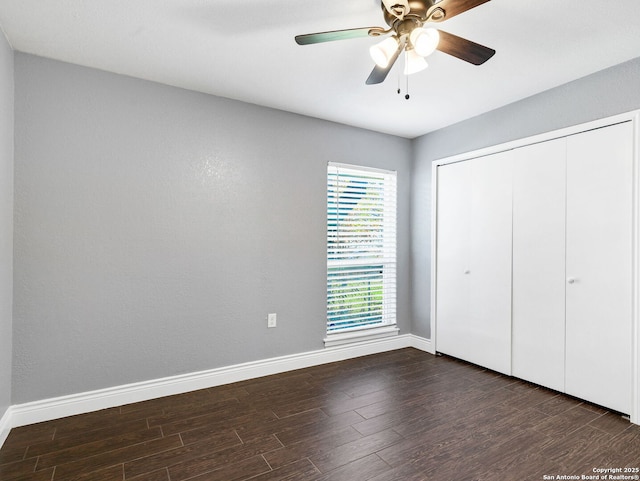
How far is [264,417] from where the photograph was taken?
2.48 metres

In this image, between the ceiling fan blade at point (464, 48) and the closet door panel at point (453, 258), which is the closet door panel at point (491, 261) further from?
the ceiling fan blade at point (464, 48)

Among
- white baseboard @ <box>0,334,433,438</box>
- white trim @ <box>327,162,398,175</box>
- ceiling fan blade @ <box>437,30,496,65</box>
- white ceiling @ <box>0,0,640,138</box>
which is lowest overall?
white baseboard @ <box>0,334,433,438</box>

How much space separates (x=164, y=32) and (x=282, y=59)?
74 cm

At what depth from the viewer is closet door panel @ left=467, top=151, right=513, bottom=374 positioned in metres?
3.21

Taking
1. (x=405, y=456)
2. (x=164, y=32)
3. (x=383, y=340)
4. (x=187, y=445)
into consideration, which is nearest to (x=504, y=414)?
(x=405, y=456)

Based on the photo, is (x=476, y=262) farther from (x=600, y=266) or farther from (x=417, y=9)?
(x=417, y=9)

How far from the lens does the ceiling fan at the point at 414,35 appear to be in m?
1.61

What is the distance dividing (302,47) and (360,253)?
85.8 inches


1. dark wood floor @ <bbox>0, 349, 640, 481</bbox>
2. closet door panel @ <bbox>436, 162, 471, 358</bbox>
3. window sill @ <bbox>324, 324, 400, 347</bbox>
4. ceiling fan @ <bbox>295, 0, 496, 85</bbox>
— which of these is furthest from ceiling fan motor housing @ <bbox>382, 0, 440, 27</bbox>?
window sill @ <bbox>324, 324, 400, 347</bbox>

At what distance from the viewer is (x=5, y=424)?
7.16ft

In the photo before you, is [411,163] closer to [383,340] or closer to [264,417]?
[383,340]

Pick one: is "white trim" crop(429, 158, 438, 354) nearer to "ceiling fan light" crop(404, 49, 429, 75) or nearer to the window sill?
the window sill

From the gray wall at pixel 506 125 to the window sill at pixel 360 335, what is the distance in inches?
14.1

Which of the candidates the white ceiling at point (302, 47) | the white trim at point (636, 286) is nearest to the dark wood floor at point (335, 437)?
the white trim at point (636, 286)
